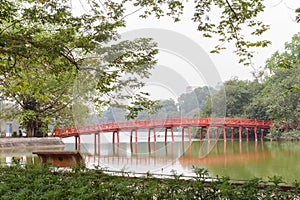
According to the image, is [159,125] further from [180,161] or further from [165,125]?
[180,161]

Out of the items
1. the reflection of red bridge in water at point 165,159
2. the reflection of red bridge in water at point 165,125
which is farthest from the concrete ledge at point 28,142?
the reflection of red bridge in water at point 165,159

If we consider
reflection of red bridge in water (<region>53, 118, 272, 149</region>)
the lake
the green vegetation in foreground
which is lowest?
the lake

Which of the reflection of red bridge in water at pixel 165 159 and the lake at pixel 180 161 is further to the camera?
the reflection of red bridge in water at pixel 165 159

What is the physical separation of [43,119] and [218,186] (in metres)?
15.8

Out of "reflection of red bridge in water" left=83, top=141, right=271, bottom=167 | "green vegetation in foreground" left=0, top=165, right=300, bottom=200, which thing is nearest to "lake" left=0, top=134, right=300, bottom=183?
"reflection of red bridge in water" left=83, top=141, right=271, bottom=167

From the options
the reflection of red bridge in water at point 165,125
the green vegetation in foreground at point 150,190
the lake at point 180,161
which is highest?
the reflection of red bridge in water at point 165,125

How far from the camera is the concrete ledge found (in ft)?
55.2

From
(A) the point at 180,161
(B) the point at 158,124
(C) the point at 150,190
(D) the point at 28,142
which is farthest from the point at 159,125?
(C) the point at 150,190

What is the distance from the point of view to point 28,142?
685 inches

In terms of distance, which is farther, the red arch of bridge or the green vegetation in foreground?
the red arch of bridge

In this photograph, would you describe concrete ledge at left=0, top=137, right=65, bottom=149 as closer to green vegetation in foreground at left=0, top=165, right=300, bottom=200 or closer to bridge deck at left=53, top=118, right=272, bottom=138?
bridge deck at left=53, top=118, right=272, bottom=138

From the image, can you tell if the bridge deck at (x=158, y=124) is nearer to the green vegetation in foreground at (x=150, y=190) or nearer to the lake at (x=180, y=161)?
the lake at (x=180, y=161)

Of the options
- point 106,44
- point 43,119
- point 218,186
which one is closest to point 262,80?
point 43,119

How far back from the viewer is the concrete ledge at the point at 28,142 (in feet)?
55.2
